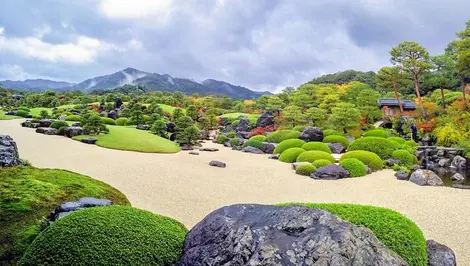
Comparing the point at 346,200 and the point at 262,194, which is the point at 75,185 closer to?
the point at 262,194

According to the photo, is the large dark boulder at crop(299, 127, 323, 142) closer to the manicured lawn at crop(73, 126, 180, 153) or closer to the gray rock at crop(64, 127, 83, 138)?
the manicured lawn at crop(73, 126, 180, 153)

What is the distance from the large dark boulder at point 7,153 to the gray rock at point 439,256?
8.61 meters

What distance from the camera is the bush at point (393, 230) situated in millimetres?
4355

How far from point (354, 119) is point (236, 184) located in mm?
16710

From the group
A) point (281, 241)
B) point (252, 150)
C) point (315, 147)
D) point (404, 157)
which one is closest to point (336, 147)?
point (315, 147)

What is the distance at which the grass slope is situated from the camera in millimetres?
5113

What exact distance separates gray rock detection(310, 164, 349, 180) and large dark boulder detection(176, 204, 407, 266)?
31.4 ft

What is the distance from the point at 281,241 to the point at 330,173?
10223 mm

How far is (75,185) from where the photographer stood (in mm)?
7332

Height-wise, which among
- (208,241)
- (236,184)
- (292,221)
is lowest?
(236,184)

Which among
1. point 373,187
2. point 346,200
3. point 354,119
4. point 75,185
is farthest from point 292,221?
point 354,119

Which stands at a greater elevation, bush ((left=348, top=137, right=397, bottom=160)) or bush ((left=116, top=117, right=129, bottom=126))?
bush ((left=348, top=137, right=397, bottom=160))

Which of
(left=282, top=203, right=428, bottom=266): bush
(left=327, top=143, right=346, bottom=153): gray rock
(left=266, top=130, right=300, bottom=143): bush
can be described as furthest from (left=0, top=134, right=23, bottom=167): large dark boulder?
(left=266, top=130, right=300, bottom=143): bush

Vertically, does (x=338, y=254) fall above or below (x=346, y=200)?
above
